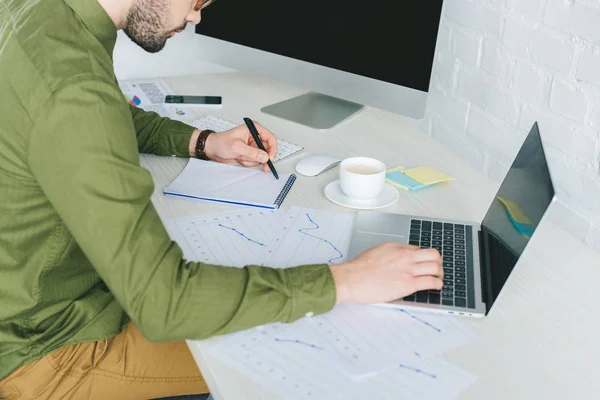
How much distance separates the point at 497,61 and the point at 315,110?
497 mm

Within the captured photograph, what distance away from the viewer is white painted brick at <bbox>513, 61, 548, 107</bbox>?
1585 mm

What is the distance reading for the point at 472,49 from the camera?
1771 millimetres

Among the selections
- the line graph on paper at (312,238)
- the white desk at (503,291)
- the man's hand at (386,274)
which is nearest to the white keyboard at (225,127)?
the white desk at (503,291)

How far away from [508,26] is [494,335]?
103cm

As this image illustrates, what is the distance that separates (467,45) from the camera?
1.78 meters

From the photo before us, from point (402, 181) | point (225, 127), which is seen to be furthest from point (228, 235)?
point (225, 127)

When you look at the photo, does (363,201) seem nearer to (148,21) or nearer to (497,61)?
(148,21)

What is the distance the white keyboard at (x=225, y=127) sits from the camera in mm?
1373

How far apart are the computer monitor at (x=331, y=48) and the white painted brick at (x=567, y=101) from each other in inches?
15.7

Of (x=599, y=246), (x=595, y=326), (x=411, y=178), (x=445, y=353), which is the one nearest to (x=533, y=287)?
(x=595, y=326)

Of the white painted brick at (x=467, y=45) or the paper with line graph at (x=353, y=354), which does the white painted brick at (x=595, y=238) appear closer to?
the white painted brick at (x=467, y=45)

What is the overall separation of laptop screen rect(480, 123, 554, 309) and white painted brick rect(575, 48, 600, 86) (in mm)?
540

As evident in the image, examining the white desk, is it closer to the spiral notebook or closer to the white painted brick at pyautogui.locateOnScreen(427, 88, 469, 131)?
the spiral notebook

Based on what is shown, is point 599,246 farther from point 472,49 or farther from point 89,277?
point 89,277
